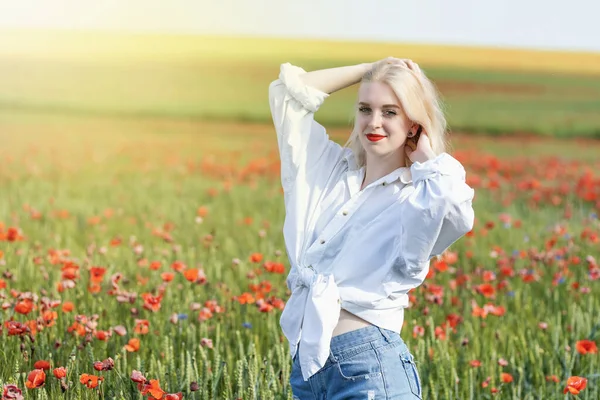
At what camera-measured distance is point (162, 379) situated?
3.79 metres

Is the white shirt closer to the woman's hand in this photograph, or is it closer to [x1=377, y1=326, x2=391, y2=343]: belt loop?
[x1=377, y1=326, x2=391, y2=343]: belt loop

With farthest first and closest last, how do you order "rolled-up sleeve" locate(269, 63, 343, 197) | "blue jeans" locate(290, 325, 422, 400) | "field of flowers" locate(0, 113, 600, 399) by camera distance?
"field of flowers" locate(0, 113, 600, 399) → "rolled-up sleeve" locate(269, 63, 343, 197) → "blue jeans" locate(290, 325, 422, 400)

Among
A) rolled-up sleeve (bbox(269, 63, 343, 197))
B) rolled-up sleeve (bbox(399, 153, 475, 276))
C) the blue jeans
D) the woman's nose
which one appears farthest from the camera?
rolled-up sleeve (bbox(269, 63, 343, 197))

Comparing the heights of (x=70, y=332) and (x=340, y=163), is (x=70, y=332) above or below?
below

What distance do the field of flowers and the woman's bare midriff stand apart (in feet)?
1.83

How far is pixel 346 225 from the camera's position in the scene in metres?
3.12

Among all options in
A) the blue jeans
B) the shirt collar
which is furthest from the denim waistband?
the shirt collar

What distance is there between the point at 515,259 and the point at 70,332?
10.8ft

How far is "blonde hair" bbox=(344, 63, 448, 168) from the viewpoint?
309cm

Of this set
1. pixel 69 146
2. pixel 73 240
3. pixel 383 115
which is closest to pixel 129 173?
pixel 69 146

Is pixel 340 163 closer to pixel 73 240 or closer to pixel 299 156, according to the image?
pixel 299 156

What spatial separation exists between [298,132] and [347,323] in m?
0.75

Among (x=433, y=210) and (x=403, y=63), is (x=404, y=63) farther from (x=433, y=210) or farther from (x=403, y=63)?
(x=433, y=210)

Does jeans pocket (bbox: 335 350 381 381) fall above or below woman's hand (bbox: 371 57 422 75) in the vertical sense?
below
